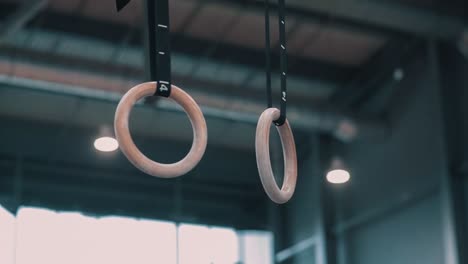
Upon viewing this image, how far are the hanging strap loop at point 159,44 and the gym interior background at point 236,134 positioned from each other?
20.9 ft

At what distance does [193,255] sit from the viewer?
12875 mm

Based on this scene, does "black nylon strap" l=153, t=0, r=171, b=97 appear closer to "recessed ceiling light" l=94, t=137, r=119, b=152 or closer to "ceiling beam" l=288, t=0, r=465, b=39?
"ceiling beam" l=288, t=0, r=465, b=39

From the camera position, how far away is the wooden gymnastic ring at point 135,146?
10.9ft

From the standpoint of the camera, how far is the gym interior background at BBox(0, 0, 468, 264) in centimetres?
1068

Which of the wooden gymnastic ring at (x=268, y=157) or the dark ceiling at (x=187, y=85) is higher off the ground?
the dark ceiling at (x=187, y=85)

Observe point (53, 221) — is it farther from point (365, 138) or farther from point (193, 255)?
point (365, 138)

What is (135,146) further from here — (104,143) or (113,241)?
(113,241)

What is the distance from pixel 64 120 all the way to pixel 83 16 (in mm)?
2318

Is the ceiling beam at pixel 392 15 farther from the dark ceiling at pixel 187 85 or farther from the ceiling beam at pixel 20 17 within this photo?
the ceiling beam at pixel 20 17

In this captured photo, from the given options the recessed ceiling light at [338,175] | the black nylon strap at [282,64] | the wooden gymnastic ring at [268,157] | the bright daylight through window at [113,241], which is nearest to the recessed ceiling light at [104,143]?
the bright daylight through window at [113,241]

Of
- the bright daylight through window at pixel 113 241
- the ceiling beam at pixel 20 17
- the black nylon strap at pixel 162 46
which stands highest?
the ceiling beam at pixel 20 17

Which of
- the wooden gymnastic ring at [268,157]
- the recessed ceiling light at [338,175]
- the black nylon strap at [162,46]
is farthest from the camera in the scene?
the recessed ceiling light at [338,175]

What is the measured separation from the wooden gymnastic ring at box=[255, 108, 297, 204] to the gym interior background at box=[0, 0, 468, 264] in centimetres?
615

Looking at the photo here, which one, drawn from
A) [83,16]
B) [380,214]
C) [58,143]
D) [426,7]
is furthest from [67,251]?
[426,7]
